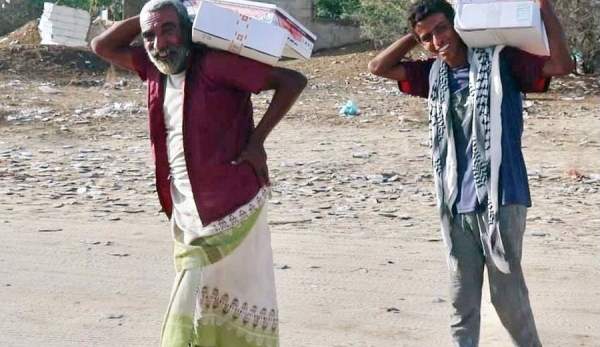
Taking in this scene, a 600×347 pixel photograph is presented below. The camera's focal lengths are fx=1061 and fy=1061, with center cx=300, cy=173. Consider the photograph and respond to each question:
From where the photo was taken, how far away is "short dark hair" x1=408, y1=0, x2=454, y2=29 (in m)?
3.84

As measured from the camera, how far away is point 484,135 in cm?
379

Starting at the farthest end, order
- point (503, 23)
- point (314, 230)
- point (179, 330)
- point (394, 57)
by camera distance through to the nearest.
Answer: point (314, 230) → point (394, 57) → point (179, 330) → point (503, 23)

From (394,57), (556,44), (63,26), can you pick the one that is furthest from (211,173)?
(63,26)

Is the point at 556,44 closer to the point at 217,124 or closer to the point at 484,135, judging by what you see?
the point at 484,135

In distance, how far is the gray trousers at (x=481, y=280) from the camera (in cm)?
383

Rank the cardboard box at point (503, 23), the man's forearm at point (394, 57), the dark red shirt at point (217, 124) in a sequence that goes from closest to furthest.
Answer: the cardboard box at point (503, 23)
the dark red shirt at point (217, 124)
the man's forearm at point (394, 57)

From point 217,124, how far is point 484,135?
956 millimetres

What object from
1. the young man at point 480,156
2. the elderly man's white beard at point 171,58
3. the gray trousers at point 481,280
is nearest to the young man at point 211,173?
the elderly man's white beard at point 171,58

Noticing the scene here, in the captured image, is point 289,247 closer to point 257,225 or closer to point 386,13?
point 257,225

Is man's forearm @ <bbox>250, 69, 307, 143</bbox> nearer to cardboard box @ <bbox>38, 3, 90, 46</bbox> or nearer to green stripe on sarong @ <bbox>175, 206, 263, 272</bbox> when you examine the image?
green stripe on sarong @ <bbox>175, 206, 263, 272</bbox>

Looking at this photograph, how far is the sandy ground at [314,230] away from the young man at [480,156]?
1.13 m

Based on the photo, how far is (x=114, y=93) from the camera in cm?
1579

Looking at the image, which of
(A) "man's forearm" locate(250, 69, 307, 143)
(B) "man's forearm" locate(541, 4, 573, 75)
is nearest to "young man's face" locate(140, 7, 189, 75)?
(A) "man's forearm" locate(250, 69, 307, 143)

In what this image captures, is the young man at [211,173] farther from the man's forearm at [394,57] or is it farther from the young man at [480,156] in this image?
the young man at [480,156]
